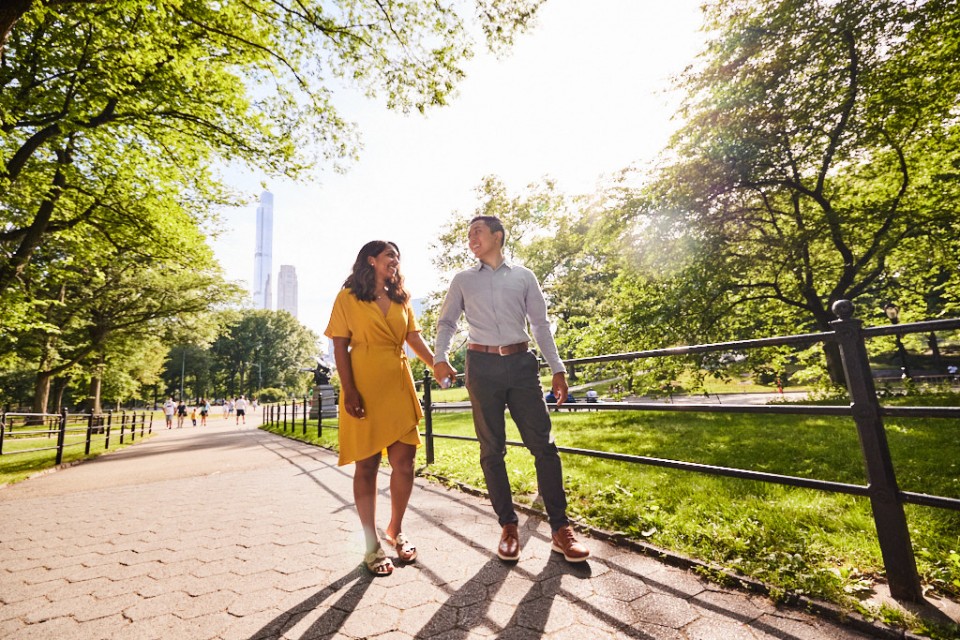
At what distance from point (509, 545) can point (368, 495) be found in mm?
925

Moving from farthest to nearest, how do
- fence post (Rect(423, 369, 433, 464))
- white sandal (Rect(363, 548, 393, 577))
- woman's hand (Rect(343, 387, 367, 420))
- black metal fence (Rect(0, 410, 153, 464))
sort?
black metal fence (Rect(0, 410, 153, 464)) → fence post (Rect(423, 369, 433, 464)) → woman's hand (Rect(343, 387, 367, 420)) → white sandal (Rect(363, 548, 393, 577))

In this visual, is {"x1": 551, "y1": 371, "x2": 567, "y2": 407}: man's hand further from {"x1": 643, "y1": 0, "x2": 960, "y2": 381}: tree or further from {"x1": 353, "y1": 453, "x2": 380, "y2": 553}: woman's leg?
{"x1": 643, "y1": 0, "x2": 960, "y2": 381}: tree

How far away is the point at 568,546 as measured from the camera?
2436 mm

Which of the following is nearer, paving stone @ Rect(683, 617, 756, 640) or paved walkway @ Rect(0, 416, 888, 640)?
paving stone @ Rect(683, 617, 756, 640)

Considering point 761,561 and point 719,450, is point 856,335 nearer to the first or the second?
point 761,561

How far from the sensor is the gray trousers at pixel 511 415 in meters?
2.62

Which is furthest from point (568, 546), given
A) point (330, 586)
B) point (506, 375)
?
point (330, 586)

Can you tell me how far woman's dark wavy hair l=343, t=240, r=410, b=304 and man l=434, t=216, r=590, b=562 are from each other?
44 cm

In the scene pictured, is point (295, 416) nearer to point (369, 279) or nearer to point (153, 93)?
point (153, 93)

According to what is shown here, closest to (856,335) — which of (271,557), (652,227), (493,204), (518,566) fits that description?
(518,566)

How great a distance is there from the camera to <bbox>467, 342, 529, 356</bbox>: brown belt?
→ 264 cm

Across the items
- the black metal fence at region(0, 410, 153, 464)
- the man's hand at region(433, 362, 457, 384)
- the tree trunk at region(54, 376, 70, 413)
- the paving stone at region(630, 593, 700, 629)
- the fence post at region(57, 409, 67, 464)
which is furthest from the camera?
the tree trunk at region(54, 376, 70, 413)

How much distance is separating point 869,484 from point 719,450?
4349 millimetres

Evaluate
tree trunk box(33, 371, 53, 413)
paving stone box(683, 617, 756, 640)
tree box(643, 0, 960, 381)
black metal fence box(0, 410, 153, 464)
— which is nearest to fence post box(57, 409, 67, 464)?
black metal fence box(0, 410, 153, 464)
